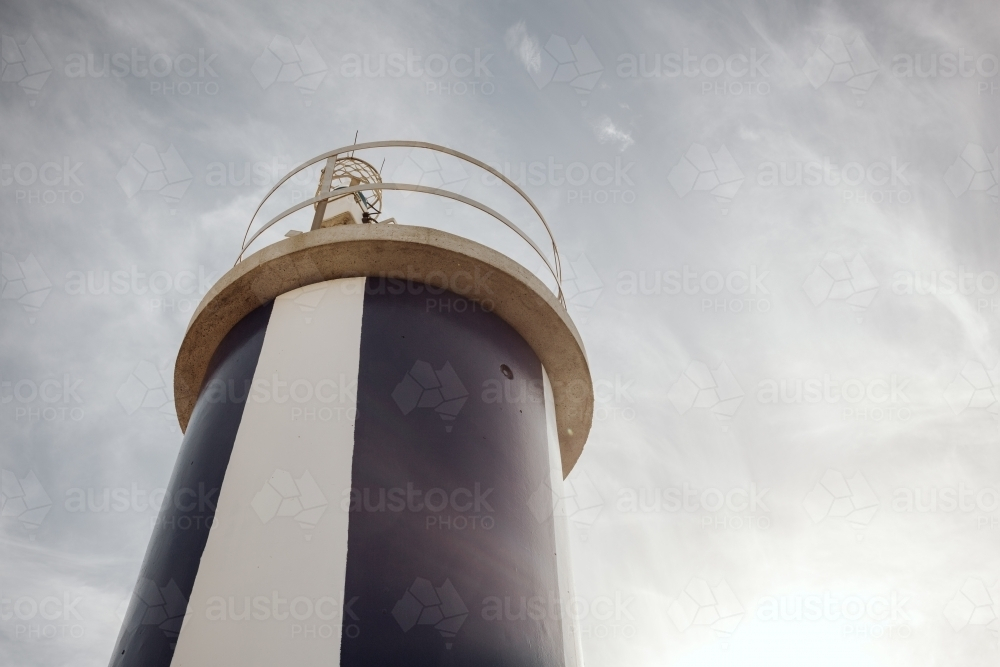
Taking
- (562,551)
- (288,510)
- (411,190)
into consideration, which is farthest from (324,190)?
(562,551)

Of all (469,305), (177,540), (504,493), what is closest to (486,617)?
(504,493)

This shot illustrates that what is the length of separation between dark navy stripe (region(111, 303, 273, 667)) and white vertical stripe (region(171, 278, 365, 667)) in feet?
0.31

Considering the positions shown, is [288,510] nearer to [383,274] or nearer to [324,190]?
[383,274]

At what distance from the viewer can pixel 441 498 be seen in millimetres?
4340

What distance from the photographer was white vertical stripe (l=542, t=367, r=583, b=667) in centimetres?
461

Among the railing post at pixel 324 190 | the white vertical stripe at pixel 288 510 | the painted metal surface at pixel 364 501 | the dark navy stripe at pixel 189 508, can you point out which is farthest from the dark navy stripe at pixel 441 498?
the railing post at pixel 324 190

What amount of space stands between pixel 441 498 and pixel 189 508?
1.62 metres

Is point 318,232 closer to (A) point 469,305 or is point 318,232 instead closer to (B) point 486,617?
(A) point 469,305

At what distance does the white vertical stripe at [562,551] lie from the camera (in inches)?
182

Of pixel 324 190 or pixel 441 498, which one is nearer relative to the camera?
pixel 441 498

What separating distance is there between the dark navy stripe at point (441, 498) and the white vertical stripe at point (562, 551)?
0.32 ft

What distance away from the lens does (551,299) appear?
5.73 meters

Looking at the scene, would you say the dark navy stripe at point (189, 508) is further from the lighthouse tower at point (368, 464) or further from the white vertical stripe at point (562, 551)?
the white vertical stripe at point (562, 551)

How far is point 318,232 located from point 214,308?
3.63 feet
